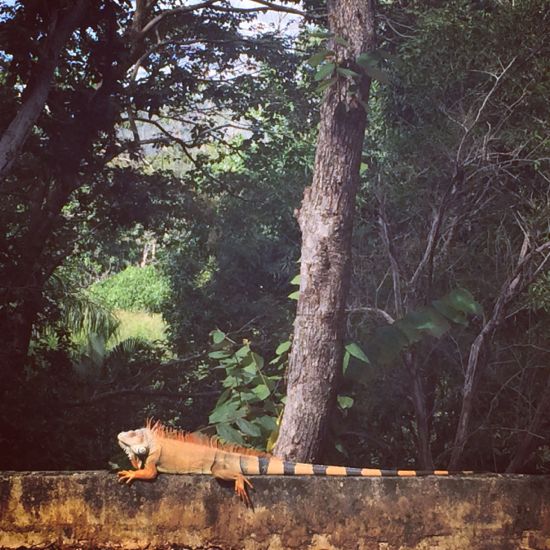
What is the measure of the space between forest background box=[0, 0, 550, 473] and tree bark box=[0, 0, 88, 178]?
17 mm

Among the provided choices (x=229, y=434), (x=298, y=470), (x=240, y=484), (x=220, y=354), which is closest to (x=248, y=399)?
(x=220, y=354)

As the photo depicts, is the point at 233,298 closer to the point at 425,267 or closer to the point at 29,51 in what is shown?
the point at 425,267

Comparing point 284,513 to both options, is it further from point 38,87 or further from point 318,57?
point 38,87

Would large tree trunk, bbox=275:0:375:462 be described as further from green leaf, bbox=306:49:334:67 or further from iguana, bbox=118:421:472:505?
iguana, bbox=118:421:472:505

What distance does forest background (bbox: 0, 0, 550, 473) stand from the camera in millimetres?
6594

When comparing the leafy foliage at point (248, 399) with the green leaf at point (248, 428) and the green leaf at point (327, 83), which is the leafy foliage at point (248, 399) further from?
the green leaf at point (327, 83)

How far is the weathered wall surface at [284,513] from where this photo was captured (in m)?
3.74

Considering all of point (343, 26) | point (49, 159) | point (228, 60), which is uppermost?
point (228, 60)

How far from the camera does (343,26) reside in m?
5.77

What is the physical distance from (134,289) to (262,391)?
26.0 ft

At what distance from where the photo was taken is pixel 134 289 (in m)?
13.6

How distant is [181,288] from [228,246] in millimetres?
1193

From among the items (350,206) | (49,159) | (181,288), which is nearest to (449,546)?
(350,206)

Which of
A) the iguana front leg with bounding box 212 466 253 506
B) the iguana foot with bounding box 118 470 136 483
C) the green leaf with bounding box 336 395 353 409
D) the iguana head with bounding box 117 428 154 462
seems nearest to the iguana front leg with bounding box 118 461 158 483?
the iguana foot with bounding box 118 470 136 483
